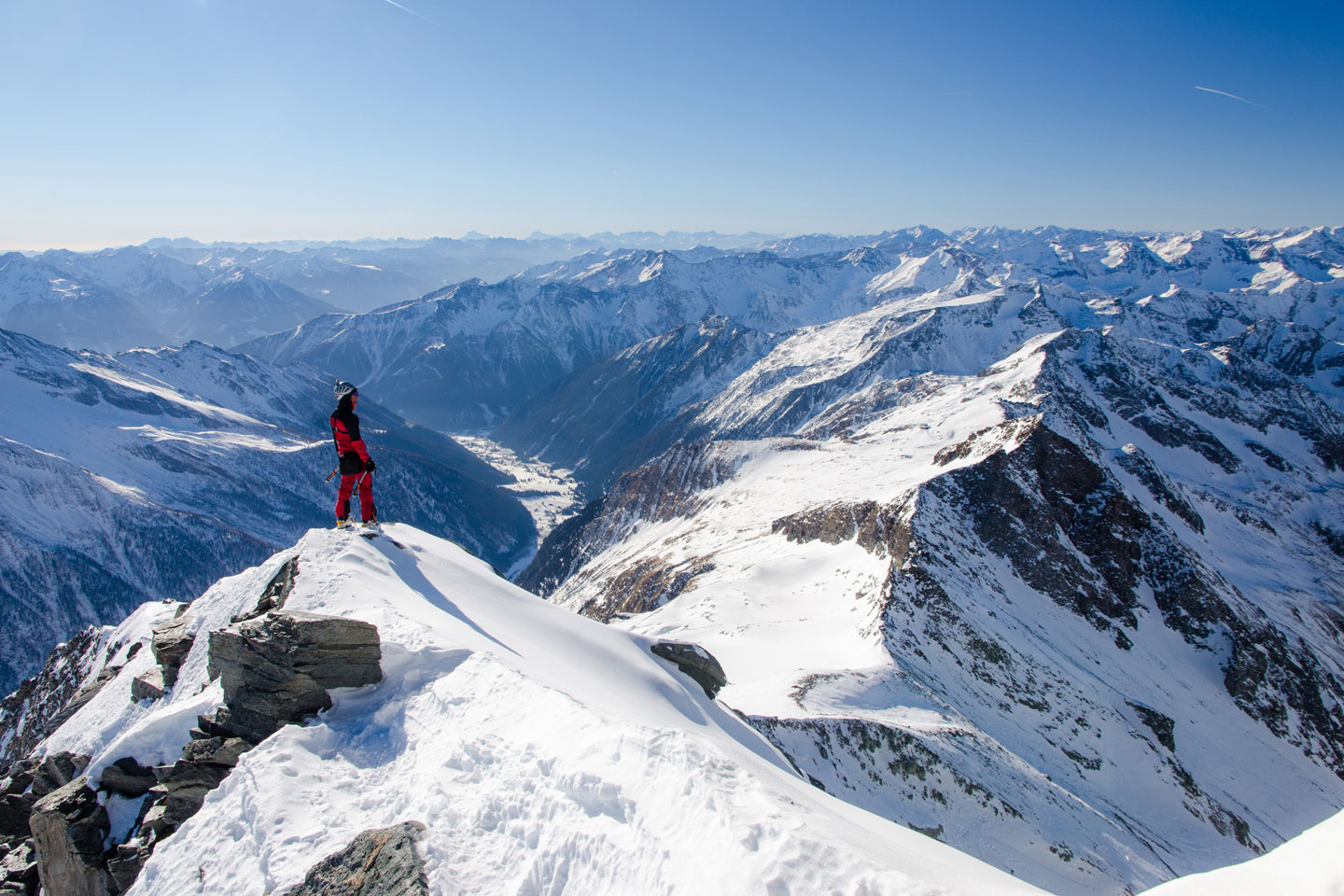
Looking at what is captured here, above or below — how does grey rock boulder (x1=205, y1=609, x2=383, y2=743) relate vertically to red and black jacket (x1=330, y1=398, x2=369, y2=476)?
below

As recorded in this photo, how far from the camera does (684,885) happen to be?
8.69 m

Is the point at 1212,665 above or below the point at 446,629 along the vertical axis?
below

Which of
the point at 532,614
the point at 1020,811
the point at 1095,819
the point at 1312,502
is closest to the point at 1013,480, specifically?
the point at 1095,819

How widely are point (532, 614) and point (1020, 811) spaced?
32.0 metres

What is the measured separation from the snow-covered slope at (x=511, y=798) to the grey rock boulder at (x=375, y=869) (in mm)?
239

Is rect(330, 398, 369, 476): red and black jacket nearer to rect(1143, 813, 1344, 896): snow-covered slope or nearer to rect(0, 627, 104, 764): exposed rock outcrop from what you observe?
rect(1143, 813, 1344, 896): snow-covered slope

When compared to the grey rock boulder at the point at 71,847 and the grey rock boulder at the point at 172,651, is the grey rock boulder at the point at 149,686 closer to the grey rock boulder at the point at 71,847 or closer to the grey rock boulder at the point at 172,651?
the grey rock boulder at the point at 172,651

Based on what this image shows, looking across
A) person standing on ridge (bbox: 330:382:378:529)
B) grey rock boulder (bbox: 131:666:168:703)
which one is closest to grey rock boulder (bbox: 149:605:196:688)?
grey rock boulder (bbox: 131:666:168:703)

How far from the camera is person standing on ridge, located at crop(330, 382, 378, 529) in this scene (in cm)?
2183

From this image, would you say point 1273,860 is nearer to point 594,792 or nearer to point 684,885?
point 684,885

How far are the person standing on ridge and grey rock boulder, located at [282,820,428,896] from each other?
1231 centimetres

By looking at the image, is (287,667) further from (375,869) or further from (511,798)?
(511,798)

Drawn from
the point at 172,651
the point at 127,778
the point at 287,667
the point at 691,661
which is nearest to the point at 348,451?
the point at 287,667

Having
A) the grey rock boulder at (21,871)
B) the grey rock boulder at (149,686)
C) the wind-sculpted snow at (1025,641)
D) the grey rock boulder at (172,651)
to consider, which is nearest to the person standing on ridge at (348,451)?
the grey rock boulder at (172,651)
